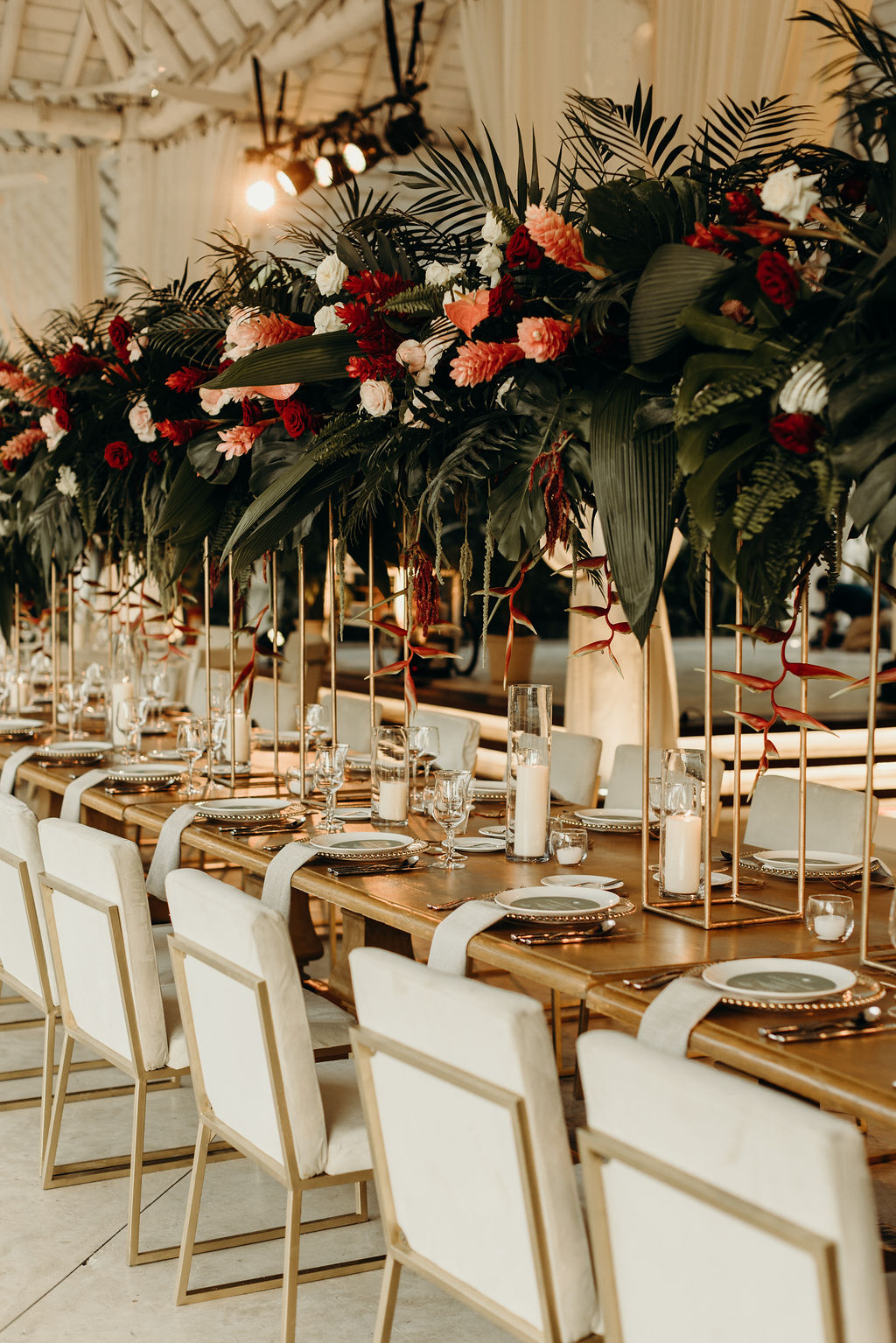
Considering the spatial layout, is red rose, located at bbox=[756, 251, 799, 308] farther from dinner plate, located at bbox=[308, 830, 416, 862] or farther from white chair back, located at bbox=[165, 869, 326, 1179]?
dinner plate, located at bbox=[308, 830, 416, 862]

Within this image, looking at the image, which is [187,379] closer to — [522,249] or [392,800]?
[392,800]

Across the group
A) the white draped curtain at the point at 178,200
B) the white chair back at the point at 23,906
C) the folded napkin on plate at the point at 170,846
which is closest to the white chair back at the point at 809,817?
the folded napkin on plate at the point at 170,846

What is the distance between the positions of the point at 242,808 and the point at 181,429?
96cm

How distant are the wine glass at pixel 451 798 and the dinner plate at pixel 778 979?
837mm

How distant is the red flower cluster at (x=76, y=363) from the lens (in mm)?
4223

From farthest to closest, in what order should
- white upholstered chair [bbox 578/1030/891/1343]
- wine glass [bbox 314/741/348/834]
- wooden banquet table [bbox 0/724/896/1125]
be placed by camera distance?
1. wine glass [bbox 314/741/348/834]
2. wooden banquet table [bbox 0/724/896/1125]
3. white upholstered chair [bbox 578/1030/891/1343]

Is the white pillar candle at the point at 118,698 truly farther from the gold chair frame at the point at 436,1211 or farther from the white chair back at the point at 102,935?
the gold chair frame at the point at 436,1211

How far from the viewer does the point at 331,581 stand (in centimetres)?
360

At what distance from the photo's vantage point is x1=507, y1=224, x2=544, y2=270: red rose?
7.95 feet

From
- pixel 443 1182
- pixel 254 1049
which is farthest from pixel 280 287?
pixel 443 1182

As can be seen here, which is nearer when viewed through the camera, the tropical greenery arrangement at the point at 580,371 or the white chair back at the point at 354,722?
the tropical greenery arrangement at the point at 580,371

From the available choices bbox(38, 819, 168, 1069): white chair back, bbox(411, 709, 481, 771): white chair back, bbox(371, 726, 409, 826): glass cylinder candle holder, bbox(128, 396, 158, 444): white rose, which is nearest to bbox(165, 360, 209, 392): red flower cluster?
bbox(128, 396, 158, 444): white rose

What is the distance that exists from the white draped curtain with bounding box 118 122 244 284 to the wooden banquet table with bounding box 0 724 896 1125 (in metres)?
5.98

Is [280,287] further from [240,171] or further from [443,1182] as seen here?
[240,171]
